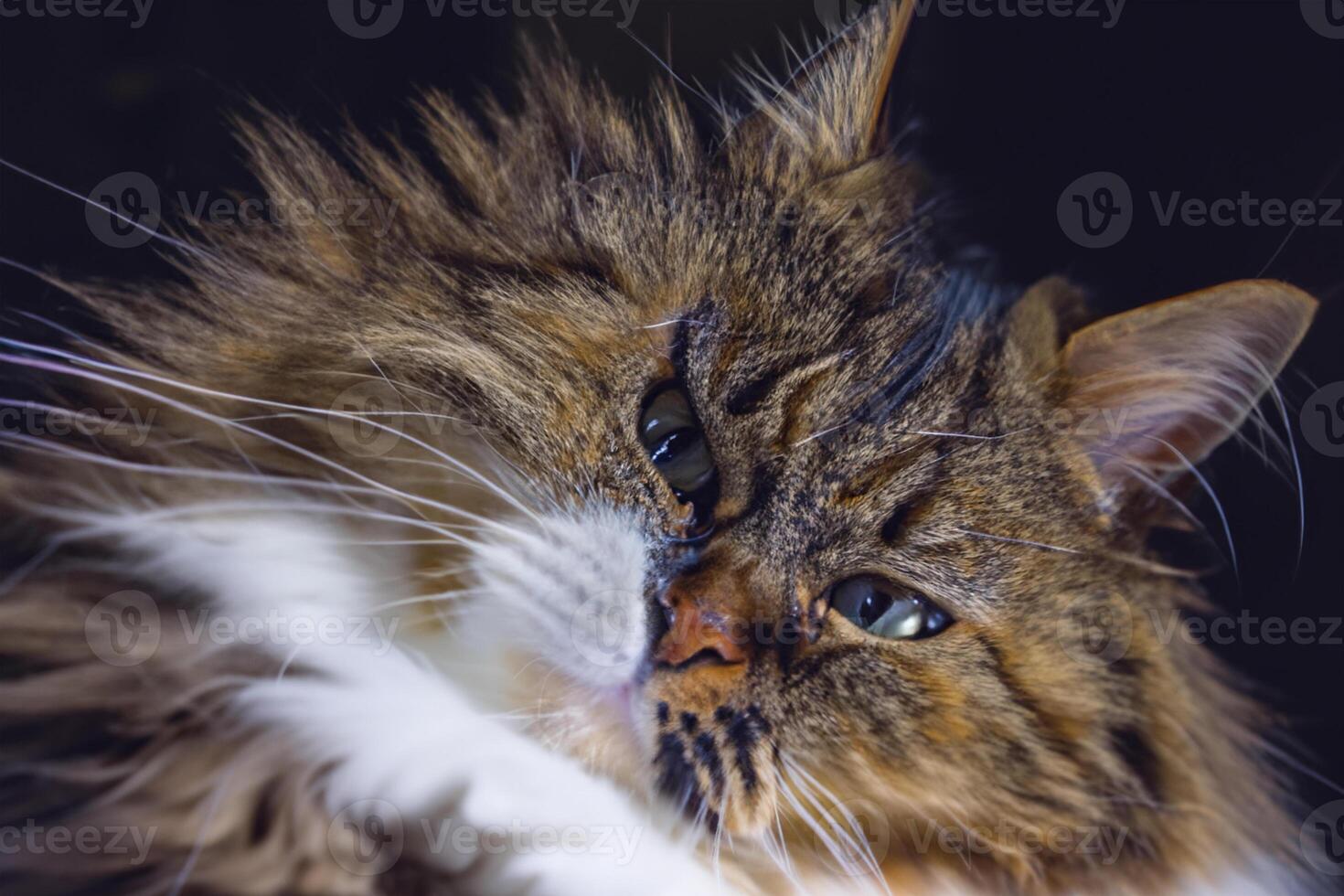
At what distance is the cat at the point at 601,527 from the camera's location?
86 centimetres

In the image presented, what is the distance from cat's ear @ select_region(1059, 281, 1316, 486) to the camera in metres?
0.98

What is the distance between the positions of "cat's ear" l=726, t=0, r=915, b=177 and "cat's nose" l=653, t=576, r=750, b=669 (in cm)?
43

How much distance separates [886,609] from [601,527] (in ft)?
0.98

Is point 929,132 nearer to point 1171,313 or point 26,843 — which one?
point 1171,313

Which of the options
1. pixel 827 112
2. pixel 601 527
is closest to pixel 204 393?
pixel 601 527

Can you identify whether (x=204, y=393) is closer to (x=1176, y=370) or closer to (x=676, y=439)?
(x=676, y=439)

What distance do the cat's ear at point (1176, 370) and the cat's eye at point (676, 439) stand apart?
1.30 ft

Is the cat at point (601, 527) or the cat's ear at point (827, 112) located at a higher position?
the cat's ear at point (827, 112)

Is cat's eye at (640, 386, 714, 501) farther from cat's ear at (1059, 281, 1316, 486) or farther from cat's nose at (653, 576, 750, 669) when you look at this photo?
cat's ear at (1059, 281, 1316, 486)

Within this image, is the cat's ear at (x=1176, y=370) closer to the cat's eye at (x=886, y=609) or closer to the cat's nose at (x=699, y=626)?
the cat's eye at (x=886, y=609)

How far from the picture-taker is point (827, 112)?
1.01 meters

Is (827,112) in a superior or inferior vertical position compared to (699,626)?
superior

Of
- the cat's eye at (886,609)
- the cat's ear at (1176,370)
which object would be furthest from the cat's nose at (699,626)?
the cat's ear at (1176,370)

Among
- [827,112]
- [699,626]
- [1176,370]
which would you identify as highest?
[827,112]
